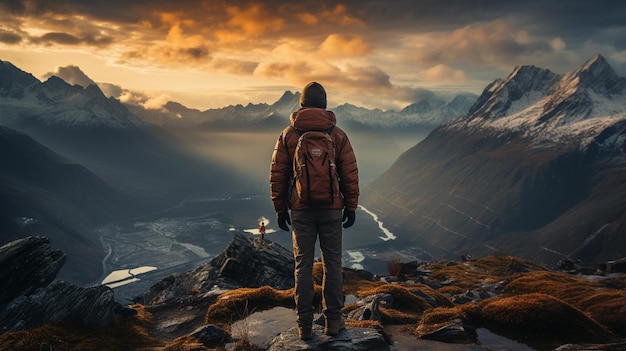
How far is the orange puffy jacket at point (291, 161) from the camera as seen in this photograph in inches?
450

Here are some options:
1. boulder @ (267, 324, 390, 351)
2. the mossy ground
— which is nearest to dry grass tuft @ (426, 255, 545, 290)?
the mossy ground

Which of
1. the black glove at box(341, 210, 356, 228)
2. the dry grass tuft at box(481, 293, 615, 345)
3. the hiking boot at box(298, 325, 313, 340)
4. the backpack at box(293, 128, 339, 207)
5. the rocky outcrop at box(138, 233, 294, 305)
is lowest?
the rocky outcrop at box(138, 233, 294, 305)

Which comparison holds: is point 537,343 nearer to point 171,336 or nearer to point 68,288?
point 171,336

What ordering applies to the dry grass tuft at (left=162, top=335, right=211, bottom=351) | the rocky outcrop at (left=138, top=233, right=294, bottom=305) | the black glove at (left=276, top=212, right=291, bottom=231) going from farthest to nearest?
the rocky outcrop at (left=138, top=233, right=294, bottom=305) → the dry grass tuft at (left=162, top=335, right=211, bottom=351) → the black glove at (left=276, top=212, right=291, bottom=231)

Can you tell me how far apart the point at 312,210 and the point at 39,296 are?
1453cm

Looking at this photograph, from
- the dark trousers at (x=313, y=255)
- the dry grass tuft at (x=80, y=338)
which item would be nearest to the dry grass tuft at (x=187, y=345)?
the dry grass tuft at (x=80, y=338)

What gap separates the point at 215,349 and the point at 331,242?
17.7 ft

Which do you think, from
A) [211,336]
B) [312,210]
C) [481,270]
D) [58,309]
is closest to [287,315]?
[211,336]

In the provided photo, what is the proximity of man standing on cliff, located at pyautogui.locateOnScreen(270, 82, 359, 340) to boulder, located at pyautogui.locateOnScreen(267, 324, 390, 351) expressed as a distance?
0.27 meters

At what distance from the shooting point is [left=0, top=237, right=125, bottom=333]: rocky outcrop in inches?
643

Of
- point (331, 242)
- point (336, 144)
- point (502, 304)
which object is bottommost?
point (502, 304)

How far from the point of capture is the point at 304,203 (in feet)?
36.4

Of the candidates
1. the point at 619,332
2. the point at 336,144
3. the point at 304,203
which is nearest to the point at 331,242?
the point at 304,203

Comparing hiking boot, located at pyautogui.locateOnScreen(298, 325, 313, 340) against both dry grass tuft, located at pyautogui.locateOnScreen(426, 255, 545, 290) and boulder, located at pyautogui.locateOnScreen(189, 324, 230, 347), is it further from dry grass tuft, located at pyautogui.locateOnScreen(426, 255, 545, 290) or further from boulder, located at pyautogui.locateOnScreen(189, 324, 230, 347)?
dry grass tuft, located at pyautogui.locateOnScreen(426, 255, 545, 290)
